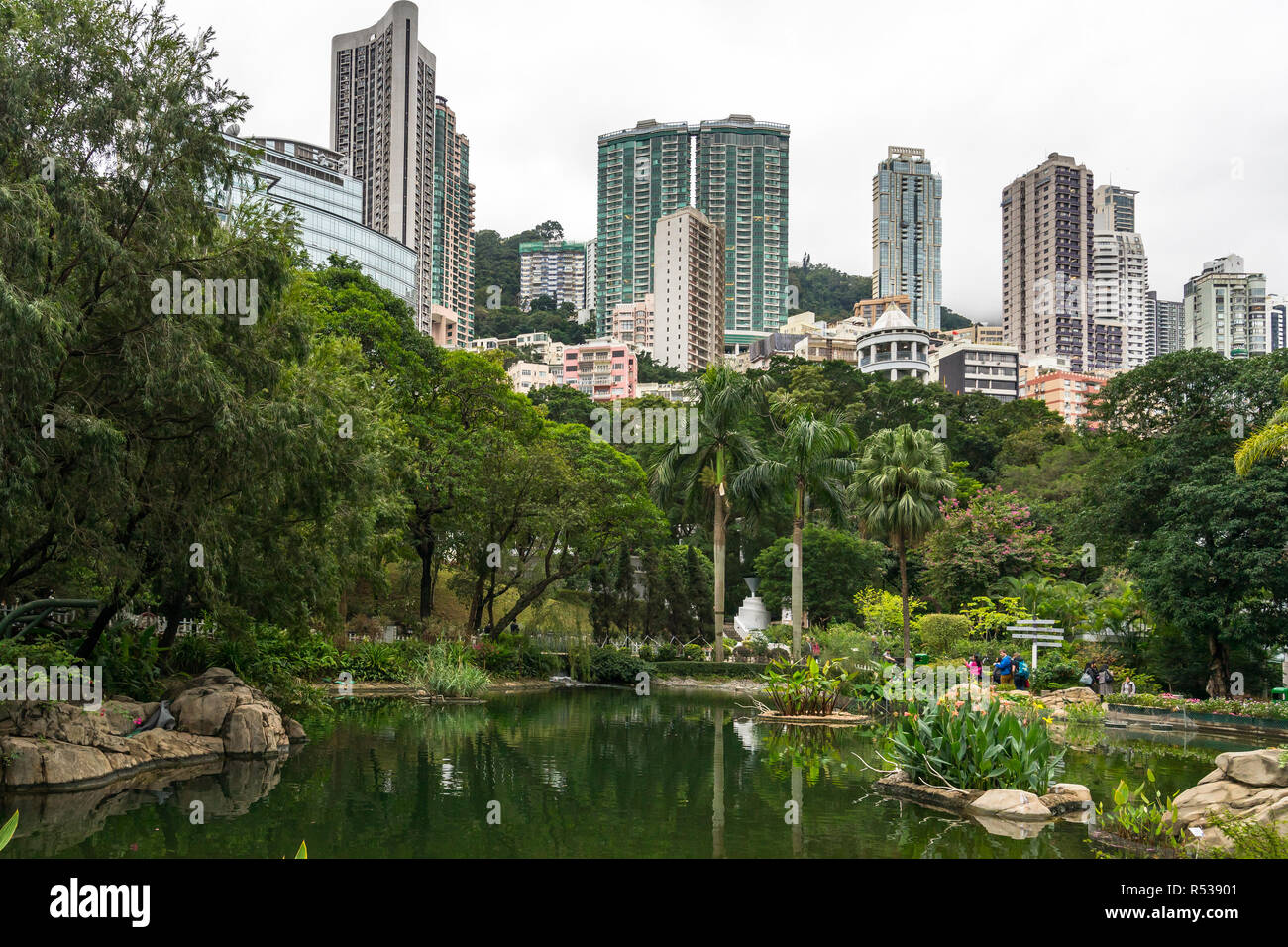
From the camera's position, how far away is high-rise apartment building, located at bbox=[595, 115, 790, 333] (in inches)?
6786

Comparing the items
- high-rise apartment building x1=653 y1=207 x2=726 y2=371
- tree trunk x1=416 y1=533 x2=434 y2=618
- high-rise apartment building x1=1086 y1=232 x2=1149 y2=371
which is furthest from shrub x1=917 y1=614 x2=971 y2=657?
high-rise apartment building x1=1086 y1=232 x2=1149 y2=371

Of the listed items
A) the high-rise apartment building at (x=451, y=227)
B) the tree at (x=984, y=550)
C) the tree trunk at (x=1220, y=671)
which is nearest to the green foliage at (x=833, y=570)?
the tree at (x=984, y=550)

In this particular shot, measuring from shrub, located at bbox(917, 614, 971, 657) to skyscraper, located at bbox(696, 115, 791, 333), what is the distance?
492 feet

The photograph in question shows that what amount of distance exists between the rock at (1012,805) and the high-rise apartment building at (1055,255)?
16858 cm

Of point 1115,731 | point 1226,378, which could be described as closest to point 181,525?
point 1115,731

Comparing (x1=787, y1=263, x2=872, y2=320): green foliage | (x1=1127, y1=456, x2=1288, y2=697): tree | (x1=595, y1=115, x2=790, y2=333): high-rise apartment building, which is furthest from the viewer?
(x1=787, y1=263, x2=872, y2=320): green foliage

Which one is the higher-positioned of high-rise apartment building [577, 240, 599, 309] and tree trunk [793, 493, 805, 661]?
high-rise apartment building [577, 240, 599, 309]

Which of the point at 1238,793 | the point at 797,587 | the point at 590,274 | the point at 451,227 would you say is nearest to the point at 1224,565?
the point at 797,587

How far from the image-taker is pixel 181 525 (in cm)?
1292

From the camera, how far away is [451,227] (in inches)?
6053

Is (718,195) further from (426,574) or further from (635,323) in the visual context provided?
(426,574)

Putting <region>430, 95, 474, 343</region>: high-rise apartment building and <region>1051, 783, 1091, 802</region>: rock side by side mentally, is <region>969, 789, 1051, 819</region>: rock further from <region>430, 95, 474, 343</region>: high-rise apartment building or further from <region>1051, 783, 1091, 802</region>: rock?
<region>430, 95, 474, 343</region>: high-rise apartment building

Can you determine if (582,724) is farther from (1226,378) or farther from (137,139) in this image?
(1226,378)
